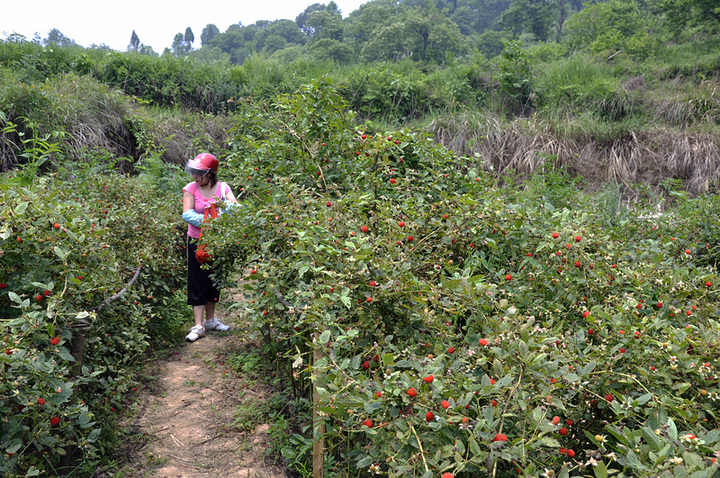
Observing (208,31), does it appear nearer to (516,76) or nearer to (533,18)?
(533,18)


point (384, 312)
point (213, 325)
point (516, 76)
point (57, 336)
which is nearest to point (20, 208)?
point (57, 336)

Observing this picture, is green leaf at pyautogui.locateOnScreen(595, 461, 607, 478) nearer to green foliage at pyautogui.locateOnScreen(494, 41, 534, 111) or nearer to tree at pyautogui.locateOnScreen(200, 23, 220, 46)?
green foliage at pyautogui.locateOnScreen(494, 41, 534, 111)

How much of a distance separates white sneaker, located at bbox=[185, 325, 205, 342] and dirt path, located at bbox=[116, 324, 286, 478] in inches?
9.5

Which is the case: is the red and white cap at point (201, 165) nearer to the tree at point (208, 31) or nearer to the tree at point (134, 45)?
the tree at point (134, 45)

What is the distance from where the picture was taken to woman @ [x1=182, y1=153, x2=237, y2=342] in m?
3.44

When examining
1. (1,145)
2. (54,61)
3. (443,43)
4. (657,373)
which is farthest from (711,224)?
(443,43)

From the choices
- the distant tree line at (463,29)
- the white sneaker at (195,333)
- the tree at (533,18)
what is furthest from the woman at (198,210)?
the tree at (533,18)

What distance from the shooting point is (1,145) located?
5.64 metres

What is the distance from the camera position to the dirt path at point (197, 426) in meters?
2.12

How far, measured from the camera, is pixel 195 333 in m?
3.59

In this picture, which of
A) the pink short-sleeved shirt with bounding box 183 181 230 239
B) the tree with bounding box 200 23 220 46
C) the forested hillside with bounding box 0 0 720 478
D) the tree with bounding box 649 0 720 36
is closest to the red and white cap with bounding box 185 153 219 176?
the pink short-sleeved shirt with bounding box 183 181 230 239

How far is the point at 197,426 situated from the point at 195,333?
4.04 feet

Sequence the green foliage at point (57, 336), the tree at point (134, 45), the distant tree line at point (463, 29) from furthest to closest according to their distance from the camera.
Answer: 1. the distant tree line at point (463, 29)
2. the tree at point (134, 45)
3. the green foliage at point (57, 336)

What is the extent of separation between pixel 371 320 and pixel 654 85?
Result: 37.9ft
